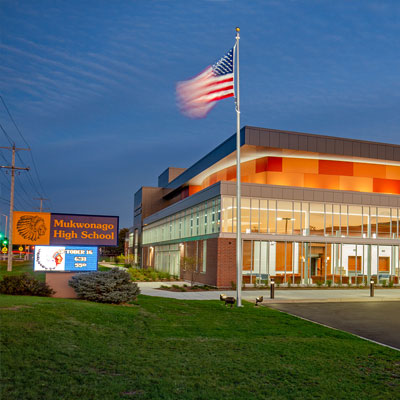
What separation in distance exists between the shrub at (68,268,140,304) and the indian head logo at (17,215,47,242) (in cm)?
253

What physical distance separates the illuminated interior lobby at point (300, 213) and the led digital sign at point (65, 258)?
43.7ft

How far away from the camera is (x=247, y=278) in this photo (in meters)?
32.1

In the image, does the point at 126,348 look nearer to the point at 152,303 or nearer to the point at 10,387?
the point at 10,387

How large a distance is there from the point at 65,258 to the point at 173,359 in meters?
11.1

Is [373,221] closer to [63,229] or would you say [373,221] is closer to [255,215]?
[255,215]

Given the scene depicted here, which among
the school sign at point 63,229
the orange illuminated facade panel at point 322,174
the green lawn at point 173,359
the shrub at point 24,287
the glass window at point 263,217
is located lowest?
the green lawn at point 173,359

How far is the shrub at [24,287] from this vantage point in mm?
16453

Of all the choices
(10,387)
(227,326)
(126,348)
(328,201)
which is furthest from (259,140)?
(10,387)

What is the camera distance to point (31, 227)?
18.2 meters

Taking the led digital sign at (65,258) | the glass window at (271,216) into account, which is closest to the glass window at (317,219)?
the glass window at (271,216)

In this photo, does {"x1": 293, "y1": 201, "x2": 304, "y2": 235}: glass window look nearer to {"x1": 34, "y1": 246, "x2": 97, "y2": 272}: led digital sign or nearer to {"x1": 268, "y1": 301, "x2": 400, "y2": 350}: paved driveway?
{"x1": 268, "y1": 301, "x2": 400, "y2": 350}: paved driveway

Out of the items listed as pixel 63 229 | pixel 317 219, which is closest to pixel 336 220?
pixel 317 219

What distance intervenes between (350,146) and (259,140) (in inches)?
333

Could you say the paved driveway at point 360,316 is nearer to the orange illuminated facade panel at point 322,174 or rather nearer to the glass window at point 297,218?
the glass window at point 297,218
